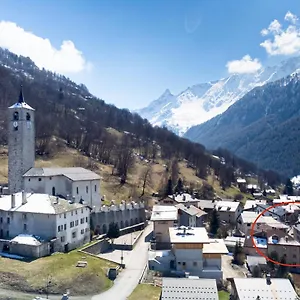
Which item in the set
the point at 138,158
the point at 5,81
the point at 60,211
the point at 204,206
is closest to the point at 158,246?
the point at 60,211

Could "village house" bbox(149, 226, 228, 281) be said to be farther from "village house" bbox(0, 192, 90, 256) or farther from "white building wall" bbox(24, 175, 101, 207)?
"white building wall" bbox(24, 175, 101, 207)

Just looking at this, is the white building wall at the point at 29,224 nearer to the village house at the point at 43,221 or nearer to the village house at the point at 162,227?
the village house at the point at 43,221

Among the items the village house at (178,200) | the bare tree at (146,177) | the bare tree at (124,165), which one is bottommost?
the village house at (178,200)

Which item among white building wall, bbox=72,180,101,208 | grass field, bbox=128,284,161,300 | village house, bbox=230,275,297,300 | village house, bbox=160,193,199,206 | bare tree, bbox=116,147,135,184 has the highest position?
bare tree, bbox=116,147,135,184

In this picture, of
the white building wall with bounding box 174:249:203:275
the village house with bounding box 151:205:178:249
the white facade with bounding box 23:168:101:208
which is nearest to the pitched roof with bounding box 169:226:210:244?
the white building wall with bounding box 174:249:203:275

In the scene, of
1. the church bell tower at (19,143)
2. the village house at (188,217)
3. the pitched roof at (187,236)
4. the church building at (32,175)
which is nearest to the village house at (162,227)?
the pitched roof at (187,236)
